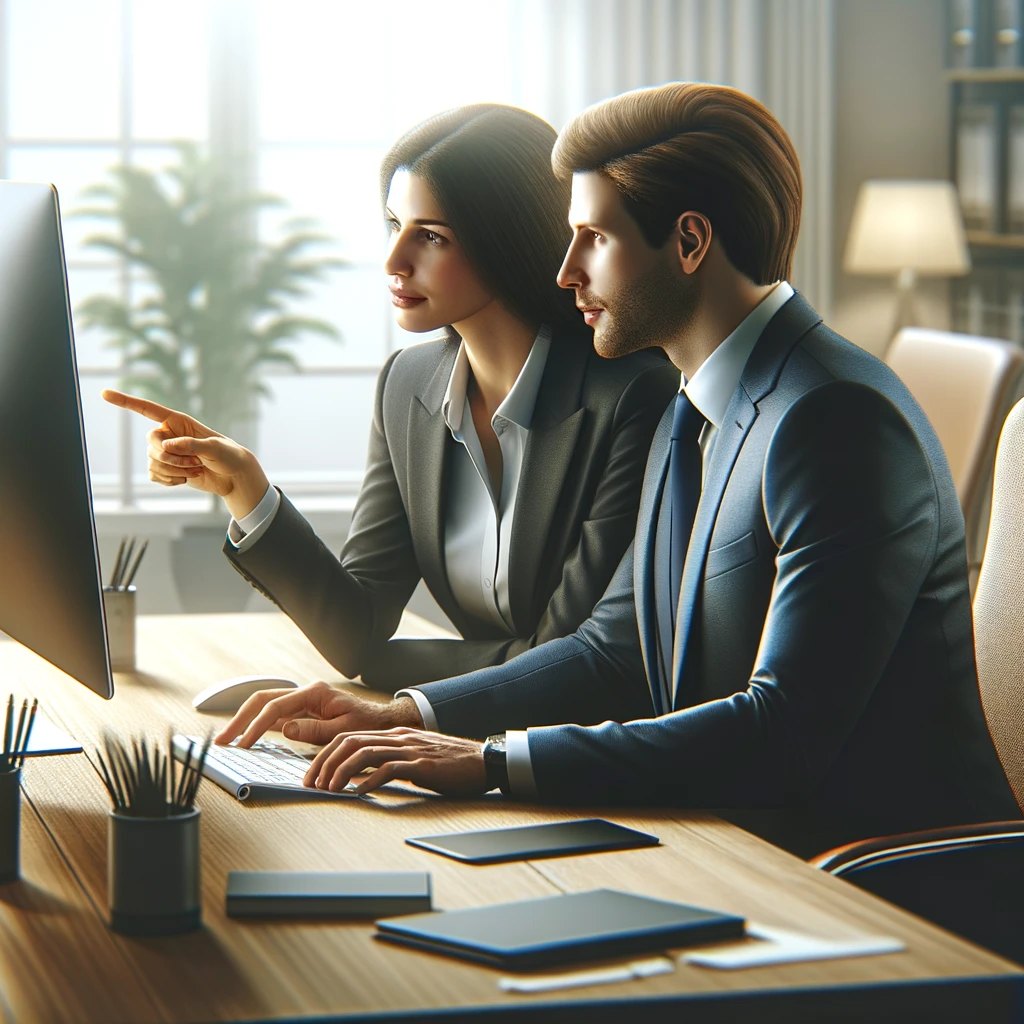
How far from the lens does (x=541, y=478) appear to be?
70.6 inches

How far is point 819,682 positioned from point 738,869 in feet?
0.72

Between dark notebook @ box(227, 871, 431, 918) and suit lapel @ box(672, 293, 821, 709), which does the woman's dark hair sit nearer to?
suit lapel @ box(672, 293, 821, 709)

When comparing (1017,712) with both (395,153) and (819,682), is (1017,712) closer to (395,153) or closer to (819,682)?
(819,682)

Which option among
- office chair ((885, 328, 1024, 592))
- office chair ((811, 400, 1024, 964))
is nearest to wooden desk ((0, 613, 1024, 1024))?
office chair ((811, 400, 1024, 964))

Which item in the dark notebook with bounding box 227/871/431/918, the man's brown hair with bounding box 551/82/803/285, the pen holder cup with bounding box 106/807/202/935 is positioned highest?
the man's brown hair with bounding box 551/82/803/285

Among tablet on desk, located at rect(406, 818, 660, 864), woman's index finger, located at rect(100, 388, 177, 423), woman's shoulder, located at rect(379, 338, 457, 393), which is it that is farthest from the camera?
woman's shoulder, located at rect(379, 338, 457, 393)

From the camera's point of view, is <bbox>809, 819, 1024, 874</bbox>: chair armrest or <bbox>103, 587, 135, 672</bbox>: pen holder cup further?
<bbox>103, 587, 135, 672</bbox>: pen holder cup

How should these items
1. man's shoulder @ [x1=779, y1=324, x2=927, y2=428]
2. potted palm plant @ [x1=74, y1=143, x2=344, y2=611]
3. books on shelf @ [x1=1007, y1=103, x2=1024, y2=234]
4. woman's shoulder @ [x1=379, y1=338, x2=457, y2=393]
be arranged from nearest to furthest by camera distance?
1. man's shoulder @ [x1=779, y1=324, x2=927, y2=428]
2. woman's shoulder @ [x1=379, y1=338, x2=457, y2=393]
3. potted palm plant @ [x1=74, y1=143, x2=344, y2=611]
4. books on shelf @ [x1=1007, y1=103, x2=1024, y2=234]

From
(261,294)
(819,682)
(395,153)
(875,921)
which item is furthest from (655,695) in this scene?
(261,294)

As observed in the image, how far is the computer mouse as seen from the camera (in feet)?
5.22

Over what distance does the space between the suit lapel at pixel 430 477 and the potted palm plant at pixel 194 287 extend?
7.57 feet

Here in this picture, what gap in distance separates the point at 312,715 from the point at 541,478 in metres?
0.50

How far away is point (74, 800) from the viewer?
3.99ft

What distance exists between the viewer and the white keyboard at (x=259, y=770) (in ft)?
4.01
